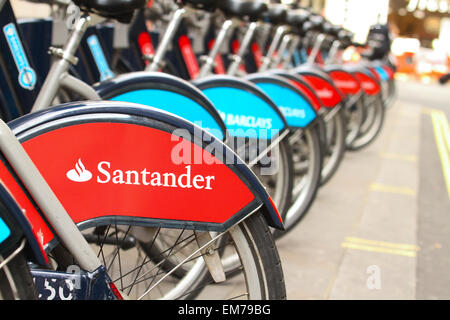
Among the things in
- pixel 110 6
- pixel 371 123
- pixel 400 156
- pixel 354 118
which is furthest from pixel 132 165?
pixel 371 123

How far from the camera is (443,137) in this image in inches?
377

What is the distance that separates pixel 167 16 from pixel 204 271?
7.41 ft

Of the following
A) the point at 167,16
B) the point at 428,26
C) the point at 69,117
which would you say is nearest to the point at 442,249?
the point at 167,16

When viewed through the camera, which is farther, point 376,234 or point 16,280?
point 376,234

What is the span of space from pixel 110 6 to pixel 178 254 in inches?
32.9

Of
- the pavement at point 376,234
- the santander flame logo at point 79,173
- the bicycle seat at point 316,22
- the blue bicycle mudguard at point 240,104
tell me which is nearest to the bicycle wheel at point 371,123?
the pavement at point 376,234

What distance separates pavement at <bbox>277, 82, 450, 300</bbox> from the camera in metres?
3.47

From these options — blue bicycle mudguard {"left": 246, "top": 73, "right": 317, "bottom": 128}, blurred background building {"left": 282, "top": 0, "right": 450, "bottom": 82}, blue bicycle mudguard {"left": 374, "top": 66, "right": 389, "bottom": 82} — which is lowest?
blurred background building {"left": 282, "top": 0, "right": 450, "bottom": 82}

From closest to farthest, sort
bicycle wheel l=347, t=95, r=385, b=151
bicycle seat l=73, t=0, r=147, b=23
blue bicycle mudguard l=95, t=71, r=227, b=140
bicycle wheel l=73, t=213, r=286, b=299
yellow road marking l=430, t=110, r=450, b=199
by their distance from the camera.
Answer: bicycle wheel l=73, t=213, r=286, b=299, bicycle seat l=73, t=0, r=147, b=23, blue bicycle mudguard l=95, t=71, r=227, b=140, yellow road marking l=430, t=110, r=450, b=199, bicycle wheel l=347, t=95, r=385, b=151

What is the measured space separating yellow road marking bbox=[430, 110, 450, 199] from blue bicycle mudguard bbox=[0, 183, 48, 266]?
16.2ft

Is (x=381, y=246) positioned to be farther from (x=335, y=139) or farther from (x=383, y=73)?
(x=383, y=73)

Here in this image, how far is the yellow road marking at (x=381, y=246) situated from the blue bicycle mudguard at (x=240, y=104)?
1096 millimetres

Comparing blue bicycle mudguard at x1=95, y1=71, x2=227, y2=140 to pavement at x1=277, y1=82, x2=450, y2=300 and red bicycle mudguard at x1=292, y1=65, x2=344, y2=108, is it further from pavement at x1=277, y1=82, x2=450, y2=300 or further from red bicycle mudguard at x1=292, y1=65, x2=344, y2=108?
red bicycle mudguard at x1=292, y1=65, x2=344, y2=108

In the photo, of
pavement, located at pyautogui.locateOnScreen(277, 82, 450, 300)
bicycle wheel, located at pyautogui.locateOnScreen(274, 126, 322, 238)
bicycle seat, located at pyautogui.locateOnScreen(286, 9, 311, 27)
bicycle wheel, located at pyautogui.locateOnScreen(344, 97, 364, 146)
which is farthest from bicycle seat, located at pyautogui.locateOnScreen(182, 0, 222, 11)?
bicycle wheel, located at pyautogui.locateOnScreen(344, 97, 364, 146)
